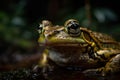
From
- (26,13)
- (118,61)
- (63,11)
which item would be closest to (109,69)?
(118,61)

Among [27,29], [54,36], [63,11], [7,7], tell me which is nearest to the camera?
[54,36]

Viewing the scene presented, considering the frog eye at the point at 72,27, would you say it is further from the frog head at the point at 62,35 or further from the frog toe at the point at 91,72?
the frog toe at the point at 91,72

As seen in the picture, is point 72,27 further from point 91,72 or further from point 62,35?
point 91,72

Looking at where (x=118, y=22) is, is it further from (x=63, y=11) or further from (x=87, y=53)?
(x=87, y=53)

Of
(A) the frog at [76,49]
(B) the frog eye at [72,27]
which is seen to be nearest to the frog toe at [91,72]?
(A) the frog at [76,49]

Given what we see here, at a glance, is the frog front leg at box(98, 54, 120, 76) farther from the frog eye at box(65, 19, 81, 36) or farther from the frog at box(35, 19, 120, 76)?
the frog eye at box(65, 19, 81, 36)

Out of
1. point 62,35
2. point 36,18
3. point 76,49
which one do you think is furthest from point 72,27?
point 36,18
